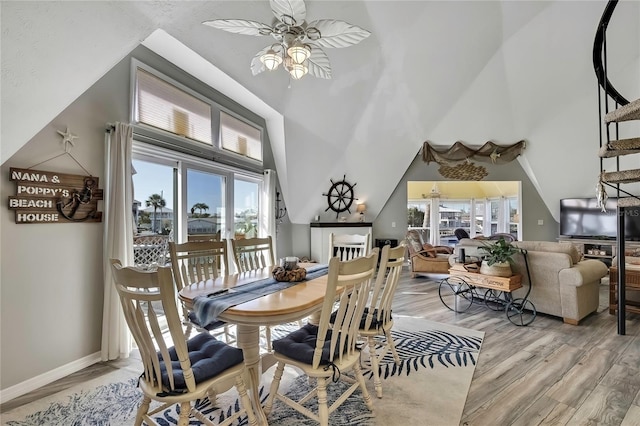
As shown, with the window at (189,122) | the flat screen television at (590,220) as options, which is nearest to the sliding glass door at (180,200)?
the window at (189,122)

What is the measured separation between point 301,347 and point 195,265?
129 cm

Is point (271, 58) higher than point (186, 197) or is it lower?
higher

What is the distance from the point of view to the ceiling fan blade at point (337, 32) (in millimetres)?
1974

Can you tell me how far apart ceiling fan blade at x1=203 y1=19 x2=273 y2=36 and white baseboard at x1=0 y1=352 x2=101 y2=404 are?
2.80 m

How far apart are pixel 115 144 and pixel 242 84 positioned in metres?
1.76

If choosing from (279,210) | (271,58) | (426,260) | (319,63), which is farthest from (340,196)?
(271,58)

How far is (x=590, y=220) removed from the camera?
6.42 meters

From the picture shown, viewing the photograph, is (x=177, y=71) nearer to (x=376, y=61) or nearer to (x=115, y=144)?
(x=115, y=144)

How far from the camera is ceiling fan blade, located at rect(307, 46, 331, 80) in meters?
2.40

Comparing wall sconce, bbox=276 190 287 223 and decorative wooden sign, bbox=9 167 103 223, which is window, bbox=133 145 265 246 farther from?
wall sconce, bbox=276 190 287 223

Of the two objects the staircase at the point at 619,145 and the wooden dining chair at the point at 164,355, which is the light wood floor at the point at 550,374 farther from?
the wooden dining chair at the point at 164,355

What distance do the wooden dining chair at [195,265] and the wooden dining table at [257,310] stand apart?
30 cm

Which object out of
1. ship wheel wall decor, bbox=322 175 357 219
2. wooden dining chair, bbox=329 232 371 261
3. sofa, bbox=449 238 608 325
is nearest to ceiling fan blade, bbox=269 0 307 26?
wooden dining chair, bbox=329 232 371 261

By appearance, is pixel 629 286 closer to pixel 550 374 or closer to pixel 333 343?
pixel 550 374
